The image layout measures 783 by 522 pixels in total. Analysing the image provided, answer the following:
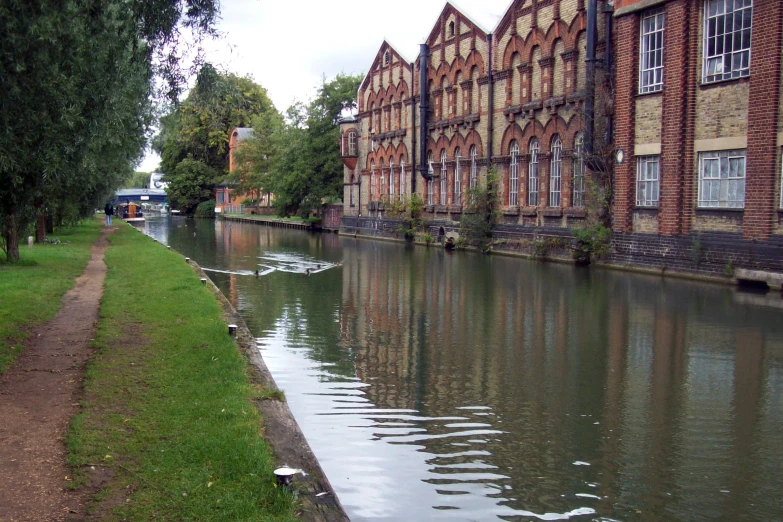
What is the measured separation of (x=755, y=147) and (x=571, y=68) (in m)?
11.0

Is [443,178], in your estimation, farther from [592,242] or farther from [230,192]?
[230,192]

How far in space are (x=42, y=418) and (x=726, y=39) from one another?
71.3 ft

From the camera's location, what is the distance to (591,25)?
2938 centimetres

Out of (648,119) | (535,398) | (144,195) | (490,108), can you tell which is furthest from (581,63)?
(144,195)

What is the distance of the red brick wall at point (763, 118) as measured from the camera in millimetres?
21359

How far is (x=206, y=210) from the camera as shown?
314ft

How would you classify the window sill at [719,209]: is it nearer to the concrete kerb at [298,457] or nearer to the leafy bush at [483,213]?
the leafy bush at [483,213]

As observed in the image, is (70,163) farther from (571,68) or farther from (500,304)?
(571,68)

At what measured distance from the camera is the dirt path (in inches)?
223

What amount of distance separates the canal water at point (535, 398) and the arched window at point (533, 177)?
45.8 ft

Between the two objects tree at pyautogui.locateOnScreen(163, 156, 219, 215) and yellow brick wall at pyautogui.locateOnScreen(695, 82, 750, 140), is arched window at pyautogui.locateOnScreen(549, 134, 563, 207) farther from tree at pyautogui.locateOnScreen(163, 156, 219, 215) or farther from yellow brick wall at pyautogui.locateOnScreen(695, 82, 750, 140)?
tree at pyautogui.locateOnScreen(163, 156, 219, 215)

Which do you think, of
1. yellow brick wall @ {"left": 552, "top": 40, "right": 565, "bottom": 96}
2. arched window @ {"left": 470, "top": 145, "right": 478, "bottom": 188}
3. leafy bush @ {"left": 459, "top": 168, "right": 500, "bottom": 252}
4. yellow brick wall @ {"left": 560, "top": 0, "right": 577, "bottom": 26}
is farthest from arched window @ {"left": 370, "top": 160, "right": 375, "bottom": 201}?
yellow brick wall @ {"left": 560, "top": 0, "right": 577, "bottom": 26}

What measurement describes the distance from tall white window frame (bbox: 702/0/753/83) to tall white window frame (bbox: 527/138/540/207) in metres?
10.9

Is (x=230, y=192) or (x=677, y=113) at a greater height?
(x=677, y=113)
